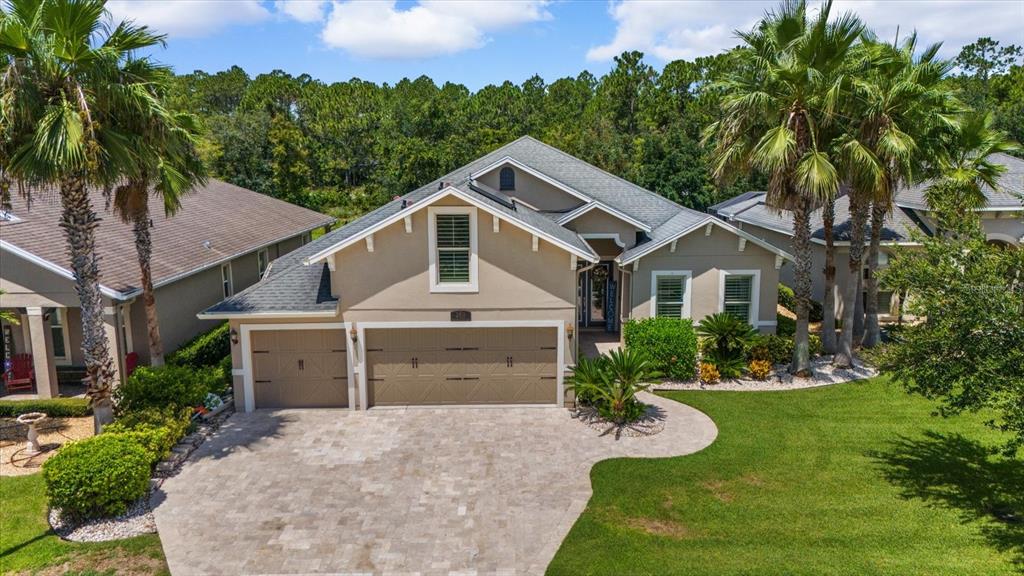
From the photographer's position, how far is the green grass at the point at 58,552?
9469 millimetres

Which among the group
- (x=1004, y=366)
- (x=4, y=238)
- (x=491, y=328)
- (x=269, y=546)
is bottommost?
(x=269, y=546)

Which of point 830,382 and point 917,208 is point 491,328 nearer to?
point 830,382

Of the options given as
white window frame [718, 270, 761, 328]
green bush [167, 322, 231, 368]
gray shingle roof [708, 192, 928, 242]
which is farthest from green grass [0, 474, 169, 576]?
gray shingle roof [708, 192, 928, 242]

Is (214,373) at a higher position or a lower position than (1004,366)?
lower

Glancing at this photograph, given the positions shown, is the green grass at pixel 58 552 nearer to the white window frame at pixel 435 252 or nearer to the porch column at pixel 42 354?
the porch column at pixel 42 354

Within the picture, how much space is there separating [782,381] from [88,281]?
1768cm

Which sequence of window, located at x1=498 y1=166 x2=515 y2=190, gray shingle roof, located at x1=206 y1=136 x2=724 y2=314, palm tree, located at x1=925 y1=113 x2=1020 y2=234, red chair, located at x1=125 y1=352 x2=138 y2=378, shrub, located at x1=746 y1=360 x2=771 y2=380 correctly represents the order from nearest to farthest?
gray shingle roof, located at x1=206 y1=136 x2=724 y2=314
red chair, located at x1=125 y1=352 x2=138 y2=378
palm tree, located at x1=925 y1=113 x2=1020 y2=234
shrub, located at x1=746 y1=360 x2=771 y2=380
window, located at x1=498 y1=166 x2=515 y2=190

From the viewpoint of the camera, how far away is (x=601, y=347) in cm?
2133

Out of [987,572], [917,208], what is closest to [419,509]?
[987,572]

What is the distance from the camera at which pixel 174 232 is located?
22000 millimetres

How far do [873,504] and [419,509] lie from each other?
8223 millimetres

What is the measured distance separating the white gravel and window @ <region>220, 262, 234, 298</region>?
1577cm

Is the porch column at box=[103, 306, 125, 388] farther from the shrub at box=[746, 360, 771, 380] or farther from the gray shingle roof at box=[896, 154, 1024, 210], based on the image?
the gray shingle roof at box=[896, 154, 1024, 210]

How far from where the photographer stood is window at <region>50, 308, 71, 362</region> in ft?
58.0
